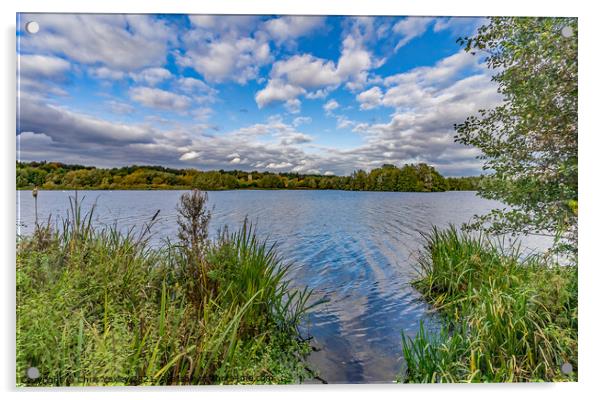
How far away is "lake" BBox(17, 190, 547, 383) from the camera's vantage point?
232 centimetres

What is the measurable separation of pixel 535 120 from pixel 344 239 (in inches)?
70.2

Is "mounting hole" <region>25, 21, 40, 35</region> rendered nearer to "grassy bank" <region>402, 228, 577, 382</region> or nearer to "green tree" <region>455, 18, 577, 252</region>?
"green tree" <region>455, 18, 577, 252</region>

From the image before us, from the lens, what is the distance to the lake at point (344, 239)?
2320mm

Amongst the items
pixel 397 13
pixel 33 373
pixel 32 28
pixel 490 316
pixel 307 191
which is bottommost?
pixel 33 373

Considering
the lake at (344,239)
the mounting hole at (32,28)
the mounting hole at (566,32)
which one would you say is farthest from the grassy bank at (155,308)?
the mounting hole at (566,32)

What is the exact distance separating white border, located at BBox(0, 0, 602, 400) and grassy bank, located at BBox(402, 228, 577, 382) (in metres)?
0.16

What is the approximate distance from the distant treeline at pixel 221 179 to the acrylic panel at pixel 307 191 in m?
0.02

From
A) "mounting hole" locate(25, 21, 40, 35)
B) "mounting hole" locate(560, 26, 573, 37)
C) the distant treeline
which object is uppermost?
"mounting hole" locate(560, 26, 573, 37)

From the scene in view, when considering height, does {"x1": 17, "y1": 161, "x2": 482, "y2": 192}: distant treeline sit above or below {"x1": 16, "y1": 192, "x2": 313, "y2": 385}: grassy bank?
above

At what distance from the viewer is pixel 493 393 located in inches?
91.7

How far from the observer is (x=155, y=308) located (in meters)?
2.23

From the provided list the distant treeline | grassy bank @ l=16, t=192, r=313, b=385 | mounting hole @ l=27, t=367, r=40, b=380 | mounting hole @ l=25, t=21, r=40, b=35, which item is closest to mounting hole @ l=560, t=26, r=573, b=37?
the distant treeline

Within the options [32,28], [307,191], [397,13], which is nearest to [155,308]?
[307,191]

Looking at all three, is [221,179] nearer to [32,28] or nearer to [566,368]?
[32,28]
